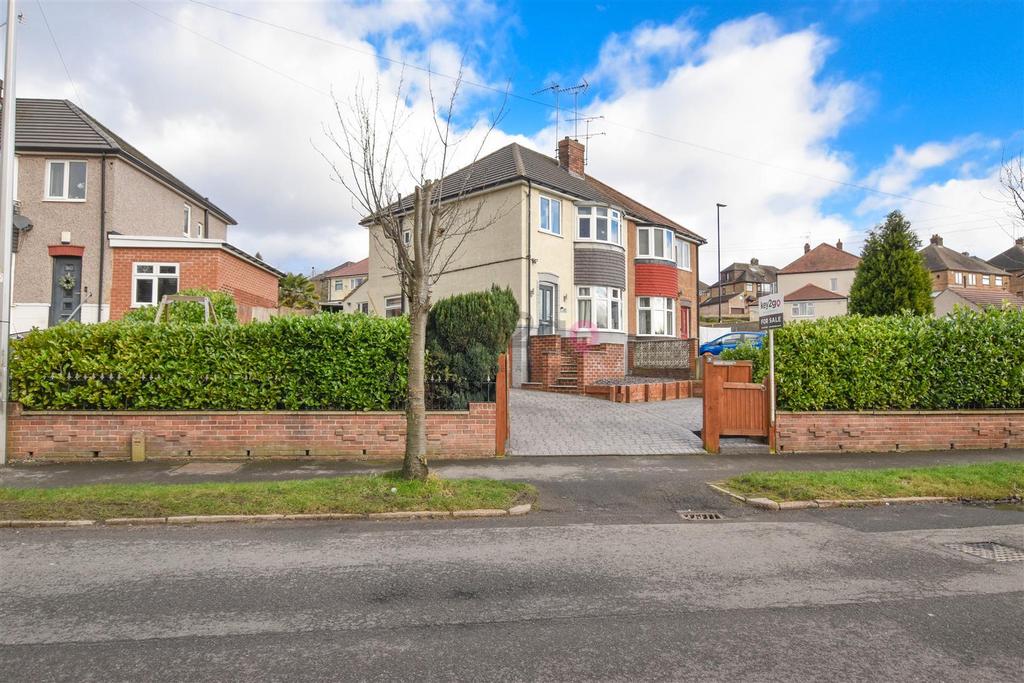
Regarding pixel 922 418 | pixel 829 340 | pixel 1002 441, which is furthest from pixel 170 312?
pixel 1002 441

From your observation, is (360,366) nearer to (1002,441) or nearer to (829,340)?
(829,340)

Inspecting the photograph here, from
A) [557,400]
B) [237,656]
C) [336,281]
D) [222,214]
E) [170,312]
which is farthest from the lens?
[336,281]

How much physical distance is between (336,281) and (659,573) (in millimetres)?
76124

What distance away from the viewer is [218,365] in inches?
449

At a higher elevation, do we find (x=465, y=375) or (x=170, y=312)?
(x=170, y=312)

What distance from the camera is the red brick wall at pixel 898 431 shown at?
1252 centimetres

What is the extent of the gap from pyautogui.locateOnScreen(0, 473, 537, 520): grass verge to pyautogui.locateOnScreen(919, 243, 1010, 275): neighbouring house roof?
69461 mm

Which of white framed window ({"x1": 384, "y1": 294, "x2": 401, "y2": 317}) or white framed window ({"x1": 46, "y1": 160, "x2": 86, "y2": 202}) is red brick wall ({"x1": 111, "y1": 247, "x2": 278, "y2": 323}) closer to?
A: white framed window ({"x1": 46, "y1": 160, "x2": 86, "y2": 202})

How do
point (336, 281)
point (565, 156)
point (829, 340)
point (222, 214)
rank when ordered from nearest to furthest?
point (829, 340)
point (565, 156)
point (222, 214)
point (336, 281)

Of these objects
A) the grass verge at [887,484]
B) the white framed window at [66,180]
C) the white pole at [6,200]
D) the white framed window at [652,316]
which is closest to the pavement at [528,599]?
the grass verge at [887,484]

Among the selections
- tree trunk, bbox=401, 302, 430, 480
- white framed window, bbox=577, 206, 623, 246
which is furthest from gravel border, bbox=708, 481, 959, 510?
white framed window, bbox=577, 206, 623, 246

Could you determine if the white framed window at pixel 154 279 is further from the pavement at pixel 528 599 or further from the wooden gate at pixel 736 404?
the wooden gate at pixel 736 404

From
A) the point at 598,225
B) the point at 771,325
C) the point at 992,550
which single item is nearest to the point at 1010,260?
the point at 598,225

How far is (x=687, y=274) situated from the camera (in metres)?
32.1
